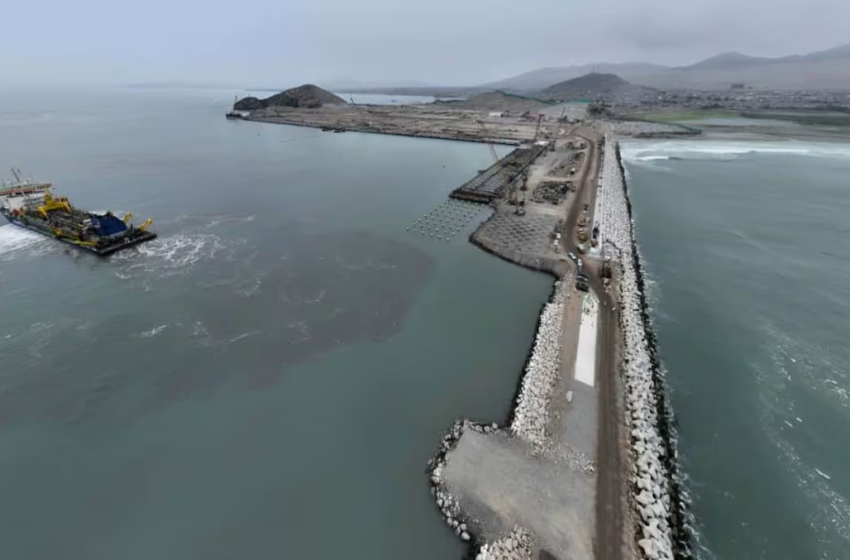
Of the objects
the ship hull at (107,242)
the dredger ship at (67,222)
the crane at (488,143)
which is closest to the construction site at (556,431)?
the ship hull at (107,242)

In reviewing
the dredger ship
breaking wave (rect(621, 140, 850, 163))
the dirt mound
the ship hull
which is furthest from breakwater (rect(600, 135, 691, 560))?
the dirt mound

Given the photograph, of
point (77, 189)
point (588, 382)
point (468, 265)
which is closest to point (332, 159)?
point (77, 189)

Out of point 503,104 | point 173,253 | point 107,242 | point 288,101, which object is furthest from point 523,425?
point 288,101

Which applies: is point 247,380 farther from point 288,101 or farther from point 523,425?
point 288,101

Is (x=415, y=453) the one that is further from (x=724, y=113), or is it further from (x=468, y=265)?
(x=724, y=113)

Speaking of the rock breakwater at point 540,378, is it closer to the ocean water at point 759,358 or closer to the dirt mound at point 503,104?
the ocean water at point 759,358
